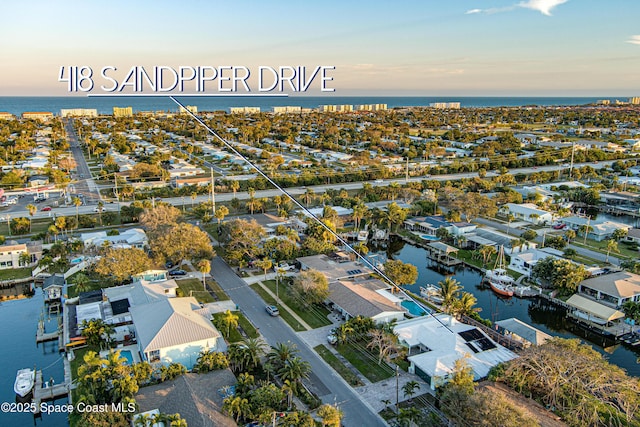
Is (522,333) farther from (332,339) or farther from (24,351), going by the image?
(24,351)

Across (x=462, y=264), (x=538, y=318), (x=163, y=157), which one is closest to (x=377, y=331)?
(x=538, y=318)

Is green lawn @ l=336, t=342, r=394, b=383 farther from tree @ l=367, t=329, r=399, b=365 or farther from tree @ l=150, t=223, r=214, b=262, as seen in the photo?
tree @ l=150, t=223, r=214, b=262

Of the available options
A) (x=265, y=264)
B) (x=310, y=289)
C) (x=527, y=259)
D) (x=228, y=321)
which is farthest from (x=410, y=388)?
(x=527, y=259)

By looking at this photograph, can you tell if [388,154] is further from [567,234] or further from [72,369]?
[72,369]

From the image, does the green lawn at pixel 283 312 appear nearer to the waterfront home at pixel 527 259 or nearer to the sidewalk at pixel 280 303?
the sidewalk at pixel 280 303

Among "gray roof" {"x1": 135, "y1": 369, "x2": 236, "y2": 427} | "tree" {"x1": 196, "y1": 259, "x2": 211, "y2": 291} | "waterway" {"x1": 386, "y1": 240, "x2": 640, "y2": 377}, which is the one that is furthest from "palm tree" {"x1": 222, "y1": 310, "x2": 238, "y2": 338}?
"waterway" {"x1": 386, "y1": 240, "x2": 640, "y2": 377}

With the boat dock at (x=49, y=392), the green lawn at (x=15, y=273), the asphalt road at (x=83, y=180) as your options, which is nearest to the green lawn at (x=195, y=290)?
the boat dock at (x=49, y=392)
